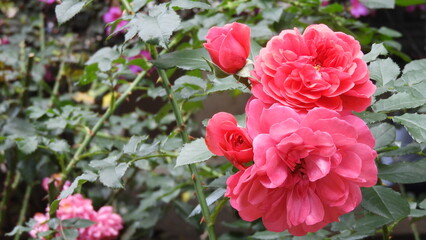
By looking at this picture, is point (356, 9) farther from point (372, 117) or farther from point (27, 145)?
point (372, 117)

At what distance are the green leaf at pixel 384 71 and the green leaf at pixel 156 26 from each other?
30cm

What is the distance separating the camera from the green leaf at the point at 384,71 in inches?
29.2

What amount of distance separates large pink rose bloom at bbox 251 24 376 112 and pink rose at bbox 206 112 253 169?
0.15 ft

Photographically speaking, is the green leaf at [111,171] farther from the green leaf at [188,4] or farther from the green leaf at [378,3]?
the green leaf at [378,3]

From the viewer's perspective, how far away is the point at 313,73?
1.85 ft

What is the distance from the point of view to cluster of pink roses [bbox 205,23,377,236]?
520 mm

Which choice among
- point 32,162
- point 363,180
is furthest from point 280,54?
point 32,162

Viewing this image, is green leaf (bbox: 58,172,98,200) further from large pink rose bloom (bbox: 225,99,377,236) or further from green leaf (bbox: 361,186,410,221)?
green leaf (bbox: 361,186,410,221)

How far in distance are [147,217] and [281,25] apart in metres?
0.87

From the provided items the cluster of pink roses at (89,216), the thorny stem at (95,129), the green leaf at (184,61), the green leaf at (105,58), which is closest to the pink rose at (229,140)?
the green leaf at (184,61)

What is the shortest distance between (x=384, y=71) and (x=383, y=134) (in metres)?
0.10

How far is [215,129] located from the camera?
22.2 inches

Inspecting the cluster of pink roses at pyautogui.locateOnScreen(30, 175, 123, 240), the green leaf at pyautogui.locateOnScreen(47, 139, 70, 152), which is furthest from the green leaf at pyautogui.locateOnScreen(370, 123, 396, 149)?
the cluster of pink roses at pyautogui.locateOnScreen(30, 175, 123, 240)

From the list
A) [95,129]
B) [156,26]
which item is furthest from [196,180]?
[95,129]
